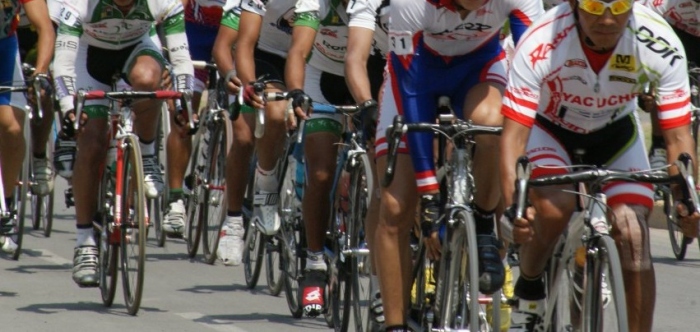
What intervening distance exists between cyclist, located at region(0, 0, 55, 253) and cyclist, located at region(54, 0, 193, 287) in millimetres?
470

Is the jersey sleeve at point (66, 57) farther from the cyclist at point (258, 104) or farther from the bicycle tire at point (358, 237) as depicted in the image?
the bicycle tire at point (358, 237)

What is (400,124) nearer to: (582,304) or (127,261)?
(582,304)

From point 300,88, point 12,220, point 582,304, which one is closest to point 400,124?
point 582,304

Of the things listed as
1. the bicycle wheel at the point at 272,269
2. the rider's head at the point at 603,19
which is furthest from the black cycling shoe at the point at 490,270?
the bicycle wheel at the point at 272,269

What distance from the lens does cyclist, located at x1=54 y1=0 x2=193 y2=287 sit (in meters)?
9.27

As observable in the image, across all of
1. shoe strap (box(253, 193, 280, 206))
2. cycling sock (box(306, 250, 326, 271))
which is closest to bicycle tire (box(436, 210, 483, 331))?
cycling sock (box(306, 250, 326, 271))

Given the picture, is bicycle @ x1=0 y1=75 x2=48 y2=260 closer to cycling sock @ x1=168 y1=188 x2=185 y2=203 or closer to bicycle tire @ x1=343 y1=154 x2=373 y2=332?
cycling sock @ x1=168 y1=188 x2=185 y2=203

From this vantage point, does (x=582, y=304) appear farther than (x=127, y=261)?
No

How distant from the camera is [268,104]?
979cm

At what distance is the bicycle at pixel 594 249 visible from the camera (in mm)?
5762

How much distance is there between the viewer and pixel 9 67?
10383 mm

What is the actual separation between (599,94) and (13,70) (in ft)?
16.9

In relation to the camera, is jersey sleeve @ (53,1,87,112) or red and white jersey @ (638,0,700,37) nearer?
jersey sleeve @ (53,1,87,112)

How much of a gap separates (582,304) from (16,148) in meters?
5.64
